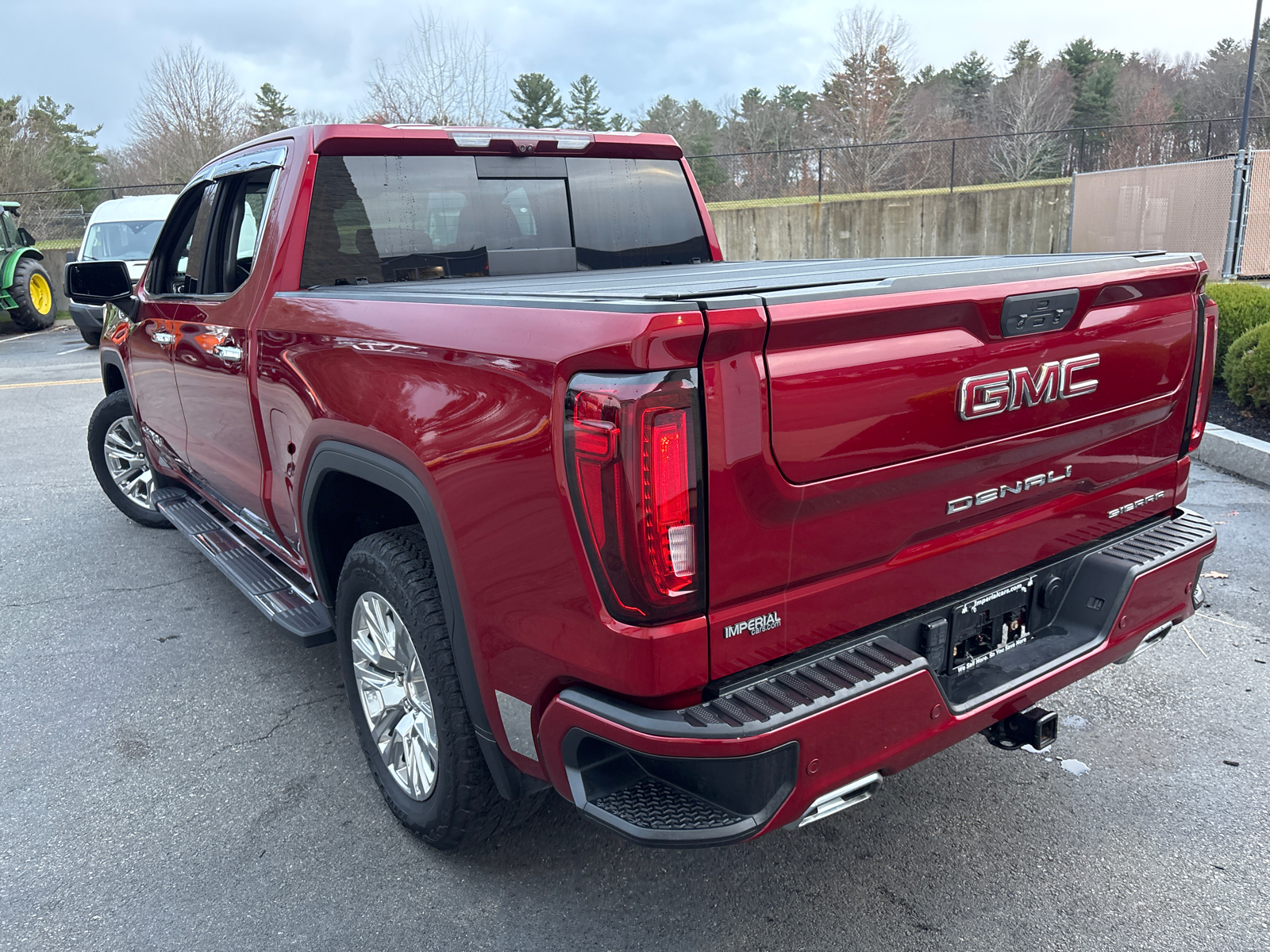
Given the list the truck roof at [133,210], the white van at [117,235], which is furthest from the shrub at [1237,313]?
the truck roof at [133,210]

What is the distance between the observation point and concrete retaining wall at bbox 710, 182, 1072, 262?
24141 mm

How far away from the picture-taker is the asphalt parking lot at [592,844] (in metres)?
2.34

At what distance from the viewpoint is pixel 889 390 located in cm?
189

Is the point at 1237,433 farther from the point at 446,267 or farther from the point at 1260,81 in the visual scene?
the point at 1260,81

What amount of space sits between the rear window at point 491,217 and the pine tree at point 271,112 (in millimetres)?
40444

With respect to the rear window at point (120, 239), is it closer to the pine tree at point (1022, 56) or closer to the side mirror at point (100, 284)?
the side mirror at point (100, 284)

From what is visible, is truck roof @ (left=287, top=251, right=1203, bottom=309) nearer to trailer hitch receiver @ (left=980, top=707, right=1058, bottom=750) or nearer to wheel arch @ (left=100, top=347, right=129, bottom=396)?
trailer hitch receiver @ (left=980, top=707, right=1058, bottom=750)

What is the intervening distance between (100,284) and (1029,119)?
42.6m

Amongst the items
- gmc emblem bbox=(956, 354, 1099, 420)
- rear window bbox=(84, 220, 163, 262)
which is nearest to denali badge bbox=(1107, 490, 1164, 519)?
gmc emblem bbox=(956, 354, 1099, 420)

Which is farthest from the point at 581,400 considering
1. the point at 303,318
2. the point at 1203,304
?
the point at 1203,304

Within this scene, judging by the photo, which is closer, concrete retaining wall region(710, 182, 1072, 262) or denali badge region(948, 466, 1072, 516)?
denali badge region(948, 466, 1072, 516)

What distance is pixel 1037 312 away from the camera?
2.10m

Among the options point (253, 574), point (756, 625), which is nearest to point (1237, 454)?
point (756, 625)

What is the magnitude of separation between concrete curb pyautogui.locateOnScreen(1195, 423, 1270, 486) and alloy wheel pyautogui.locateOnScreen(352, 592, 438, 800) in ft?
17.9
